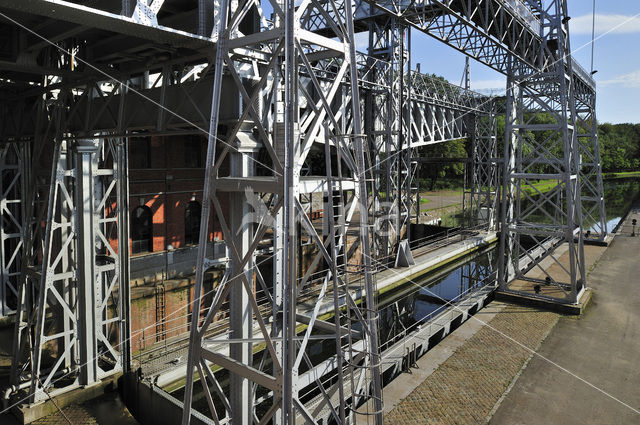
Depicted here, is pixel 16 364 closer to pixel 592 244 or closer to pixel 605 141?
pixel 592 244

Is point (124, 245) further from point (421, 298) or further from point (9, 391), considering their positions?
point (421, 298)

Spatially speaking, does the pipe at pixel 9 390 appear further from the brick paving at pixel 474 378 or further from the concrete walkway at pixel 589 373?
the concrete walkway at pixel 589 373

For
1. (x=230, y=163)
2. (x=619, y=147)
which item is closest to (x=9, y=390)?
(x=230, y=163)

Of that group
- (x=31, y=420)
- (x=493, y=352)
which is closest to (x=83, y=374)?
(x=31, y=420)

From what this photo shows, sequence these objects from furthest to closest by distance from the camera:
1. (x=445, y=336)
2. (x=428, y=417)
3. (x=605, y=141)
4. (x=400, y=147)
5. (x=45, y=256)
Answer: (x=605, y=141), (x=400, y=147), (x=445, y=336), (x=45, y=256), (x=428, y=417)

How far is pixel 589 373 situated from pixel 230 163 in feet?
30.5

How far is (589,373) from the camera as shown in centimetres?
1022

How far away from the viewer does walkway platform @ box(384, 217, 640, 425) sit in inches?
337

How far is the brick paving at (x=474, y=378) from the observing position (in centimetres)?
844

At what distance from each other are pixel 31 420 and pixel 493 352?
1009cm

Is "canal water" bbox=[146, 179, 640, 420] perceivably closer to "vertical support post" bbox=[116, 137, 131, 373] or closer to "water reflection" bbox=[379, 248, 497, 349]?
"water reflection" bbox=[379, 248, 497, 349]

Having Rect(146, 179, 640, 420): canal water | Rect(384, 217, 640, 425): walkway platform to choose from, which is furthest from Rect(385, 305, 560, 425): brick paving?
Rect(146, 179, 640, 420): canal water

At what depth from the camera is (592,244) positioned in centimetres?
2441

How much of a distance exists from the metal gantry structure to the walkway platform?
1.18m
